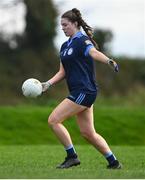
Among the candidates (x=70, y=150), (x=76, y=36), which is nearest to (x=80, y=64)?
(x=76, y=36)

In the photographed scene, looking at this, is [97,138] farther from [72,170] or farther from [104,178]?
[104,178]

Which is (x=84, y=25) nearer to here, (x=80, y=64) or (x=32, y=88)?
(x=80, y=64)

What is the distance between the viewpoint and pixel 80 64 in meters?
12.3

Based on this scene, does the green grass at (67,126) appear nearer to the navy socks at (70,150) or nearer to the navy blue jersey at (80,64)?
the navy socks at (70,150)

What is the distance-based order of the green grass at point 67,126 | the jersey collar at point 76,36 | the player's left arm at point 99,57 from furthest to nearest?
the green grass at point 67,126 → the jersey collar at point 76,36 → the player's left arm at point 99,57

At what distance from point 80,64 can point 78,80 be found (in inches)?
9.1

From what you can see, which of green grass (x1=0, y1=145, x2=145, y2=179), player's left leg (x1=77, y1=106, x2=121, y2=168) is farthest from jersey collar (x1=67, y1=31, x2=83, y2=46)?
green grass (x1=0, y1=145, x2=145, y2=179)

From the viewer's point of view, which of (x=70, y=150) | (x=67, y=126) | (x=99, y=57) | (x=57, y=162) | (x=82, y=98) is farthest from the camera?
(x=67, y=126)

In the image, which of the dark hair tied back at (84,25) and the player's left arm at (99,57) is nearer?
the player's left arm at (99,57)

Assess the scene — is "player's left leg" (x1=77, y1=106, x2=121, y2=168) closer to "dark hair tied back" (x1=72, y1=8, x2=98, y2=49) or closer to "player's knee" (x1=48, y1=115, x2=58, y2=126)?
"player's knee" (x1=48, y1=115, x2=58, y2=126)

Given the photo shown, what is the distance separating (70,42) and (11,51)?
32352mm

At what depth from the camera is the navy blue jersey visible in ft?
40.2

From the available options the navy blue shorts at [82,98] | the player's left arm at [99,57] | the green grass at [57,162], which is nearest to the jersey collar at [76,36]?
the player's left arm at [99,57]

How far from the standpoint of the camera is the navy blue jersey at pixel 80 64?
12.3 m
